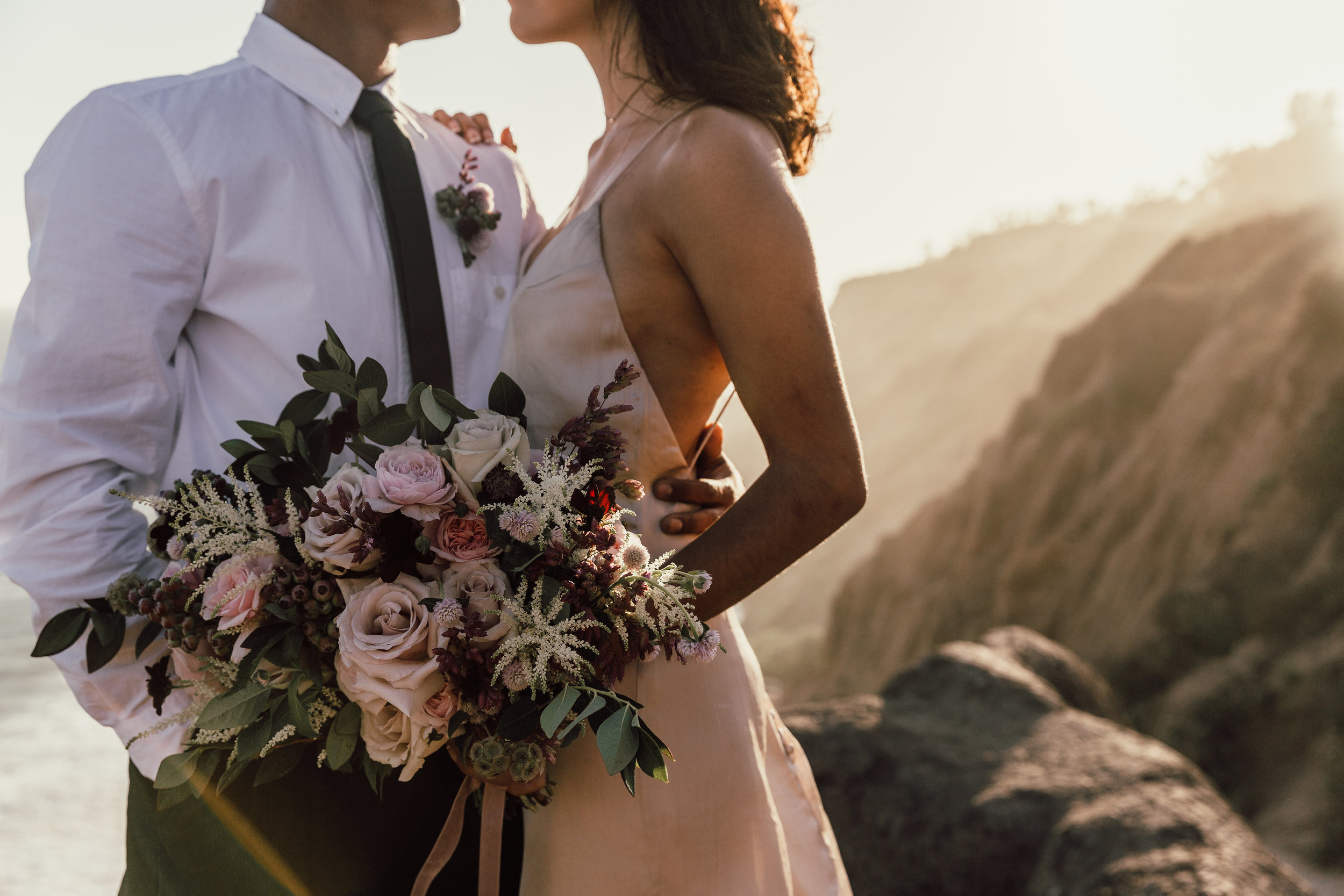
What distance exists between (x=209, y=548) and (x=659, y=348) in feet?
3.07

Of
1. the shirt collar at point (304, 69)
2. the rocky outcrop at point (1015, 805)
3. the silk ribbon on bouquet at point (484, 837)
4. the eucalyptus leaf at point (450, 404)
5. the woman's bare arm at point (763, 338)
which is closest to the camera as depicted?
the eucalyptus leaf at point (450, 404)

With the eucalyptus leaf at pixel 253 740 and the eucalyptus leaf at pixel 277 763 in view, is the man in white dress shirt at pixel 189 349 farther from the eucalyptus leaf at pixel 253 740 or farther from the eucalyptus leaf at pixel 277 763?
the eucalyptus leaf at pixel 253 740

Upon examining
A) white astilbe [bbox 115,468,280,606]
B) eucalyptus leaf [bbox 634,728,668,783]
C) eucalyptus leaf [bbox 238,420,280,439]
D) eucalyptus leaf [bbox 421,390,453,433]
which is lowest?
eucalyptus leaf [bbox 634,728,668,783]

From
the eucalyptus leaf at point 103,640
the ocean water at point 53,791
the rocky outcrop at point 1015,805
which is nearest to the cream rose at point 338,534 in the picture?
the eucalyptus leaf at point 103,640

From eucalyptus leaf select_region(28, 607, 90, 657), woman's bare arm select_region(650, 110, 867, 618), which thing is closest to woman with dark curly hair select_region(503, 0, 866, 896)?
woman's bare arm select_region(650, 110, 867, 618)

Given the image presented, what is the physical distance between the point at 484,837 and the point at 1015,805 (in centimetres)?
265

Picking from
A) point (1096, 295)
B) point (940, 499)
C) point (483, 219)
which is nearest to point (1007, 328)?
point (1096, 295)

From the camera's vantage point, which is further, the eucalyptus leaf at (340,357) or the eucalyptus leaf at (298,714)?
the eucalyptus leaf at (340,357)

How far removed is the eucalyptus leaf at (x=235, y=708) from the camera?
155 cm

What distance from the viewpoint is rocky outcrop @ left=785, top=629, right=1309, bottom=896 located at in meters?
3.12

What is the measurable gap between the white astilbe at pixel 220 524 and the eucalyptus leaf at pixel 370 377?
0.26 meters

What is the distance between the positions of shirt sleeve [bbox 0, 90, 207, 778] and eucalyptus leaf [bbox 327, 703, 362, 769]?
619 mm

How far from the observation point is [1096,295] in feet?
251

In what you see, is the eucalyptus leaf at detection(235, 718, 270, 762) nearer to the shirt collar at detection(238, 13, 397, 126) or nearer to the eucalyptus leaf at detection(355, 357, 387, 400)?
the eucalyptus leaf at detection(355, 357, 387, 400)
